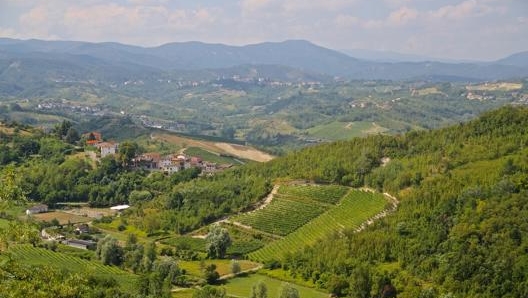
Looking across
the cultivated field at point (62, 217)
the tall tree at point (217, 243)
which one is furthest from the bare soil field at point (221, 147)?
the tall tree at point (217, 243)

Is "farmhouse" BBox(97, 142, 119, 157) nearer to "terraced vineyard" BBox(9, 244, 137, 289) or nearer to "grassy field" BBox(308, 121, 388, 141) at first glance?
"terraced vineyard" BBox(9, 244, 137, 289)

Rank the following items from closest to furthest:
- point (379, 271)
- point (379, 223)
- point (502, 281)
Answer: point (502, 281) → point (379, 271) → point (379, 223)

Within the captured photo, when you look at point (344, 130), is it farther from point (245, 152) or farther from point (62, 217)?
point (62, 217)

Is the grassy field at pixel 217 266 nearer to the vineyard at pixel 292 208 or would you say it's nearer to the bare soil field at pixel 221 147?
the vineyard at pixel 292 208

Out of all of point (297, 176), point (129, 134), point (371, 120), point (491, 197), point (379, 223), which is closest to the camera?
point (491, 197)

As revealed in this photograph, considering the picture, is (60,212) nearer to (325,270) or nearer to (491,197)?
(325,270)

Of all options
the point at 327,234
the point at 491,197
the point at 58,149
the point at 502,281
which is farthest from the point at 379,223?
the point at 58,149

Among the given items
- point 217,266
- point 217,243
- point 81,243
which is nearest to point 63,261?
point 81,243
